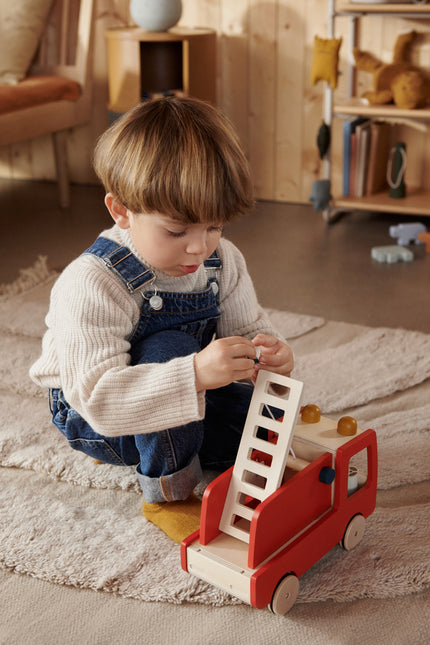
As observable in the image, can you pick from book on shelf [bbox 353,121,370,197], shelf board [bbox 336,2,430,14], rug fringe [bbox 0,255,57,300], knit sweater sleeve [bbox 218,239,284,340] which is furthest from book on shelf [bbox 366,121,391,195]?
knit sweater sleeve [bbox 218,239,284,340]

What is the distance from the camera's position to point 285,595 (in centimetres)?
90

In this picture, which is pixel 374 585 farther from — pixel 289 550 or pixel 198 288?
pixel 198 288

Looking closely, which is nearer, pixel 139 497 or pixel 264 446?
pixel 264 446

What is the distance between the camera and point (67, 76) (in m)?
2.78

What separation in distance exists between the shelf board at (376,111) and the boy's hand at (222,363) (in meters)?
1.63

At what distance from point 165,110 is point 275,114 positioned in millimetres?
1923

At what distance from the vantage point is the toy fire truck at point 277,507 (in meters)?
0.88

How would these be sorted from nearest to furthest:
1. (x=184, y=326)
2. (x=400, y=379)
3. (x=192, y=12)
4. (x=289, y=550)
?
(x=289, y=550), (x=184, y=326), (x=400, y=379), (x=192, y=12)

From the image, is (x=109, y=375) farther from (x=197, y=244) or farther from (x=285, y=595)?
(x=285, y=595)

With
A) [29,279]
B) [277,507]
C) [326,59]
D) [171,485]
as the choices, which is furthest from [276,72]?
[277,507]

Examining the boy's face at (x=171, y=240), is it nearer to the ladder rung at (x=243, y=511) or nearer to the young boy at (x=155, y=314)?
the young boy at (x=155, y=314)

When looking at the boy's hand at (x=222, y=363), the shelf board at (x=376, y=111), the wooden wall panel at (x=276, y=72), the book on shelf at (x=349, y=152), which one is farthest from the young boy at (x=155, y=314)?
the wooden wall panel at (x=276, y=72)

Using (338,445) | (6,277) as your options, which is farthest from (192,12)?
(338,445)

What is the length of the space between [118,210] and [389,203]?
1.64 metres
